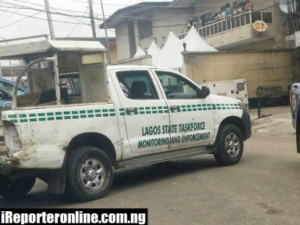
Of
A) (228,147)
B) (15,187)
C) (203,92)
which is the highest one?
(203,92)

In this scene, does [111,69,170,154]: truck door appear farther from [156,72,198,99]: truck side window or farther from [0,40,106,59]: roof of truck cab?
[0,40,106,59]: roof of truck cab

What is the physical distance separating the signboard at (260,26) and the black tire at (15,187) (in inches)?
788

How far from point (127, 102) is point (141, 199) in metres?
1.51

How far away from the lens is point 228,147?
8469mm

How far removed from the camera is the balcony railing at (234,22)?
25.2m

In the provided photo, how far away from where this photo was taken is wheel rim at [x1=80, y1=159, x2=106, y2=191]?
6.37m

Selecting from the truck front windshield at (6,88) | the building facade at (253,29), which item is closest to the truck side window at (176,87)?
the truck front windshield at (6,88)

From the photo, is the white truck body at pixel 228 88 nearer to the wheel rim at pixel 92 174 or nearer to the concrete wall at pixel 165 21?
the wheel rim at pixel 92 174

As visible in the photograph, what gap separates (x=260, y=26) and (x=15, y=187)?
67.3ft

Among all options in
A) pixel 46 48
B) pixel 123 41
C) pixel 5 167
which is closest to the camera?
pixel 5 167

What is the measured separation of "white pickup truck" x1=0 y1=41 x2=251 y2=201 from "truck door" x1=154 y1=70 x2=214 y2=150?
0.02 metres

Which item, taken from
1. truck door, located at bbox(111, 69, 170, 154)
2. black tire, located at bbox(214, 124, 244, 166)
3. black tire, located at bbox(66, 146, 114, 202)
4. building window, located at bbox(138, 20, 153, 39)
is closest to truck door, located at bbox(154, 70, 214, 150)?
truck door, located at bbox(111, 69, 170, 154)

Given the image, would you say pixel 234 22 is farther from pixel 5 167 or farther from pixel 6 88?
pixel 5 167

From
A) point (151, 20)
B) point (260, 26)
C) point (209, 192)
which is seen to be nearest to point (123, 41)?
point (151, 20)
